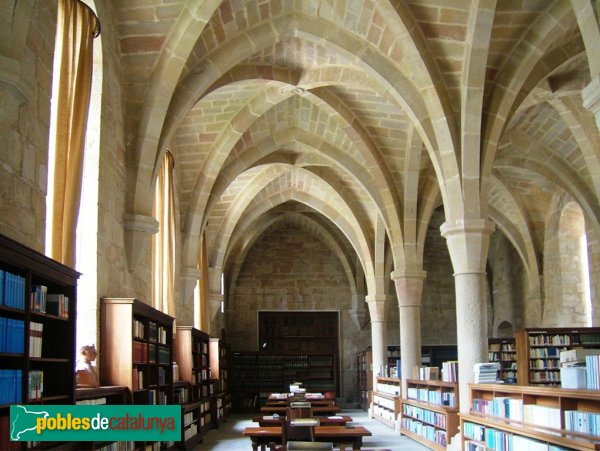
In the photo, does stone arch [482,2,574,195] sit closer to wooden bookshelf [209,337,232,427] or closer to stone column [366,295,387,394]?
wooden bookshelf [209,337,232,427]

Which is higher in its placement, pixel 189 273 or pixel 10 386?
pixel 189 273

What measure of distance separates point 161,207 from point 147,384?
3.56 meters

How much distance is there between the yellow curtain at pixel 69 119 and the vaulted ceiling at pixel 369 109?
5.89 ft

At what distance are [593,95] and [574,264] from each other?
1059 cm

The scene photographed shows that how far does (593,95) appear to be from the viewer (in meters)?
5.82

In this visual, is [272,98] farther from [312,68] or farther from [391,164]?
[391,164]

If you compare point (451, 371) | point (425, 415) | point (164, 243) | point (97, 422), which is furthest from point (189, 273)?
point (97, 422)

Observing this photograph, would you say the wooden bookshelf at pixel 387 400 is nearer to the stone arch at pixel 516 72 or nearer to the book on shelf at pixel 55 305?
the stone arch at pixel 516 72

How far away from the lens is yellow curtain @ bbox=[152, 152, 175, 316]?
10703 mm

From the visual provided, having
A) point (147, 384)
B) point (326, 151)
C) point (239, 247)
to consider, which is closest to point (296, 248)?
point (239, 247)

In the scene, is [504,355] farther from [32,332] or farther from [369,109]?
[32,332]

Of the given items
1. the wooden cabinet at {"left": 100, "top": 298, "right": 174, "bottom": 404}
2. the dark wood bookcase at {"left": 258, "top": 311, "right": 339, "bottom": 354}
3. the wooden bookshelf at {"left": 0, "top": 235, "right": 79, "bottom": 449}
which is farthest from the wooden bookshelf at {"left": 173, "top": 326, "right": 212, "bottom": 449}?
the dark wood bookcase at {"left": 258, "top": 311, "right": 339, "bottom": 354}

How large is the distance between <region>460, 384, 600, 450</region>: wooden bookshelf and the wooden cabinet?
11.5 ft

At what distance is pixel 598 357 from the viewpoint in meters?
5.46
